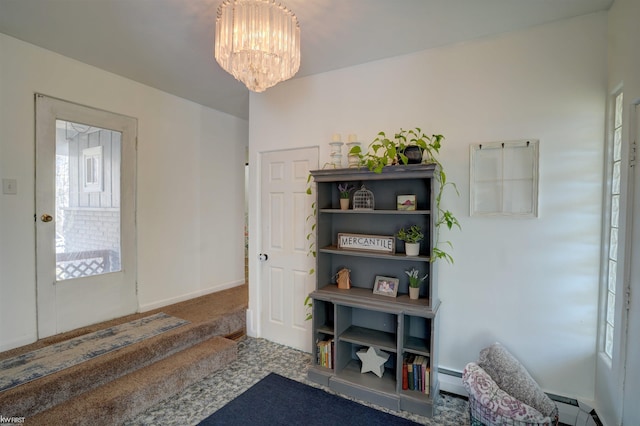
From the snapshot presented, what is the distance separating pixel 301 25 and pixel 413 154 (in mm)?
1242

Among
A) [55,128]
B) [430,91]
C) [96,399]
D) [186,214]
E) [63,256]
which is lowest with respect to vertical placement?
[96,399]

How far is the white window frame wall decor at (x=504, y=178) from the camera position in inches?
81.7

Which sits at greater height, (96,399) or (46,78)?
(46,78)

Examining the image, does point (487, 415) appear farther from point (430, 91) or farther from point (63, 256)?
point (63, 256)

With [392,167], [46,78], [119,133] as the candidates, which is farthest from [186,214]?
[392,167]

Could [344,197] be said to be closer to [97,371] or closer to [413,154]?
[413,154]

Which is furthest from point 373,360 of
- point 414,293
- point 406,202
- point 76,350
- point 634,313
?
point 76,350

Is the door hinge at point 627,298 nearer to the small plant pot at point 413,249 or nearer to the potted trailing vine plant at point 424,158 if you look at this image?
the potted trailing vine plant at point 424,158

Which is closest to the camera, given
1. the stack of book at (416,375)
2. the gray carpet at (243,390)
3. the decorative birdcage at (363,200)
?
the gray carpet at (243,390)

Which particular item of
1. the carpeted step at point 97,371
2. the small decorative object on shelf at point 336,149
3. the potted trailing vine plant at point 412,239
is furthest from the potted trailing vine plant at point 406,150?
the carpeted step at point 97,371

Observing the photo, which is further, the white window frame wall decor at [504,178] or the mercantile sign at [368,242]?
the mercantile sign at [368,242]

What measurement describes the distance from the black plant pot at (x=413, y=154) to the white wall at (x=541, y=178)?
0.94ft

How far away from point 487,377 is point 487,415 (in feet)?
0.66

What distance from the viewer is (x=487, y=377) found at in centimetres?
181
